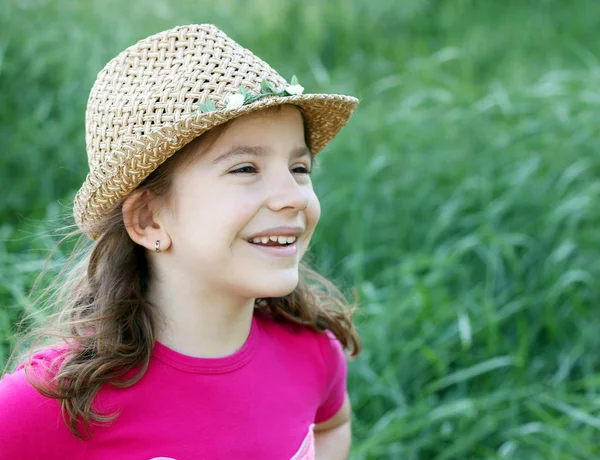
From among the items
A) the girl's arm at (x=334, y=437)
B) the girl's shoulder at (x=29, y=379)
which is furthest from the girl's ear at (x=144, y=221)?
the girl's arm at (x=334, y=437)

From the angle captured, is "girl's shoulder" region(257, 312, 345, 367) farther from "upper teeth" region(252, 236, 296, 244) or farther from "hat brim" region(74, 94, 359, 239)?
"hat brim" region(74, 94, 359, 239)

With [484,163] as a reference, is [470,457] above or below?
below

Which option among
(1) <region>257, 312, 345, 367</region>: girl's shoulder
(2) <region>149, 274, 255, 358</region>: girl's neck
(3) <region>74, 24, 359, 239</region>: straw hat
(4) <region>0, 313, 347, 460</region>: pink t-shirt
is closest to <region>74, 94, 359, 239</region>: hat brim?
(3) <region>74, 24, 359, 239</region>: straw hat

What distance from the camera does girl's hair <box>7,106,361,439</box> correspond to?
1.75 meters

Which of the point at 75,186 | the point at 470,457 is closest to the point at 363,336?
the point at 470,457

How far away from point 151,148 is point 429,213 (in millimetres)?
2370

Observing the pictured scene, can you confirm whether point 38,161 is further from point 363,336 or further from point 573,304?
point 573,304

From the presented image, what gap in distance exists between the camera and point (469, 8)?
631 cm

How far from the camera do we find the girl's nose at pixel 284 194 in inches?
71.6

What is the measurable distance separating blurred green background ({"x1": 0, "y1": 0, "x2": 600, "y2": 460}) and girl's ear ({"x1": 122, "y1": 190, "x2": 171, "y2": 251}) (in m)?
0.71

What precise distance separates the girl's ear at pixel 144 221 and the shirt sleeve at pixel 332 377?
1.78ft

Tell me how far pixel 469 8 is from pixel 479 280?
3175 mm

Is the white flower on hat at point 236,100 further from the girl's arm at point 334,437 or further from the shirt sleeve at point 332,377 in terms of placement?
the girl's arm at point 334,437

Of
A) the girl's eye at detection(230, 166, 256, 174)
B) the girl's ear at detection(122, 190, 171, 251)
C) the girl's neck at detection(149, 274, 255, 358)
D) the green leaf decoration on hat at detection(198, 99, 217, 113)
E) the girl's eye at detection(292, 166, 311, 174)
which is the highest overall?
the green leaf decoration on hat at detection(198, 99, 217, 113)
